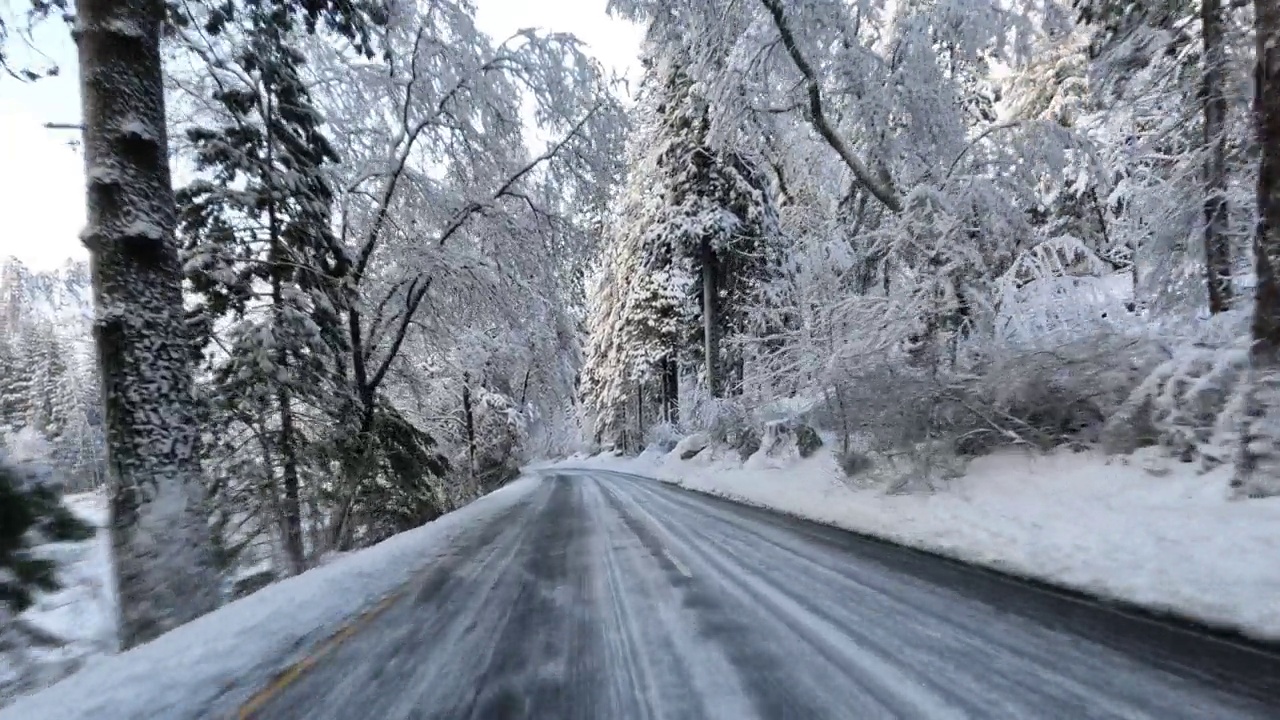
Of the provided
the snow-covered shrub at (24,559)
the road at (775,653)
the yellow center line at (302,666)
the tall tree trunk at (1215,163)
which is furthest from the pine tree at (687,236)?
the snow-covered shrub at (24,559)

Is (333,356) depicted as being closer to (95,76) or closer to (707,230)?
(95,76)

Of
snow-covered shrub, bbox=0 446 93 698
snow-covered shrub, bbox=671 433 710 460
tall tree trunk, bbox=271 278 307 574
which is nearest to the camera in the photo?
snow-covered shrub, bbox=0 446 93 698

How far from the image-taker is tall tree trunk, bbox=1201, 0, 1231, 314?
717cm

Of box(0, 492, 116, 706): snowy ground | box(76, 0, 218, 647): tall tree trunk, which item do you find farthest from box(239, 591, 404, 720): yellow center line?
box(0, 492, 116, 706): snowy ground

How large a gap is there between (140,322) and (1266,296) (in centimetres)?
927

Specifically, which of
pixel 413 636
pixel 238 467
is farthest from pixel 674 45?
pixel 413 636

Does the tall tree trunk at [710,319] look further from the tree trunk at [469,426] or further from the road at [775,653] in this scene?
the road at [775,653]

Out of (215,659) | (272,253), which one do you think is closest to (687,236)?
(272,253)

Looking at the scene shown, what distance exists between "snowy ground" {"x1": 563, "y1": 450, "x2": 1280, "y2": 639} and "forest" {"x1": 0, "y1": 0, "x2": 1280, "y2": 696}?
1.11 ft

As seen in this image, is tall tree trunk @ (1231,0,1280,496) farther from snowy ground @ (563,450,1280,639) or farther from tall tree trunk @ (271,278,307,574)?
tall tree trunk @ (271,278,307,574)

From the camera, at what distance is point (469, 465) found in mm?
22672

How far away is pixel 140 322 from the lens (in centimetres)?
498

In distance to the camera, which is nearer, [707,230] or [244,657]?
[244,657]

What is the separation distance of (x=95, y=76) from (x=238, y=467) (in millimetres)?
5565
